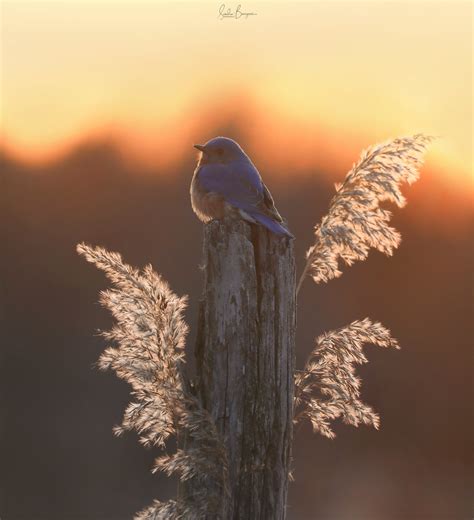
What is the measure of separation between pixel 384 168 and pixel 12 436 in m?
9.22

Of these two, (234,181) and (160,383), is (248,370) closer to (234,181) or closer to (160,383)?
(160,383)

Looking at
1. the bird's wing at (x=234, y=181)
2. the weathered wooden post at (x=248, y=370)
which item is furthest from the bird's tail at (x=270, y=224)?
the bird's wing at (x=234, y=181)

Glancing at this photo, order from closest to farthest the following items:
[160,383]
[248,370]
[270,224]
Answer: [248,370] < [160,383] < [270,224]

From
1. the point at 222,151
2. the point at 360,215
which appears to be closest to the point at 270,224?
the point at 360,215

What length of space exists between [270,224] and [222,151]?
1.92 m

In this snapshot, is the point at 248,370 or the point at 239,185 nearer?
the point at 248,370

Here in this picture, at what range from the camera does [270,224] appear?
443 cm

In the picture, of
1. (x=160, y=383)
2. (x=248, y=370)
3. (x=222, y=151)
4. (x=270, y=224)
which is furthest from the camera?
(x=222, y=151)

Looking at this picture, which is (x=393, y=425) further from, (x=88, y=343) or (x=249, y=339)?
(x=249, y=339)

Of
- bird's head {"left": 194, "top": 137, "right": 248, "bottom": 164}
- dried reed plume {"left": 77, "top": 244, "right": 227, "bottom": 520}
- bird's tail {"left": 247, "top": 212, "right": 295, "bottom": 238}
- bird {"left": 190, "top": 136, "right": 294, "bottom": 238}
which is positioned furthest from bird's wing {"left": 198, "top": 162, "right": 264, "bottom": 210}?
dried reed plume {"left": 77, "top": 244, "right": 227, "bottom": 520}

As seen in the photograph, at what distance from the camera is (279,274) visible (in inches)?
164

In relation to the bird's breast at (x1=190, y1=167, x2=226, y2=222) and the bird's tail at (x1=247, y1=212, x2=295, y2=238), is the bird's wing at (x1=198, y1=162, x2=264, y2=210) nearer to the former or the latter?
the bird's breast at (x1=190, y1=167, x2=226, y2=222)

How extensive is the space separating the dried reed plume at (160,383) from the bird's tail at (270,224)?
58 centimetres

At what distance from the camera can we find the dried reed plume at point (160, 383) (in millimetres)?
3924
